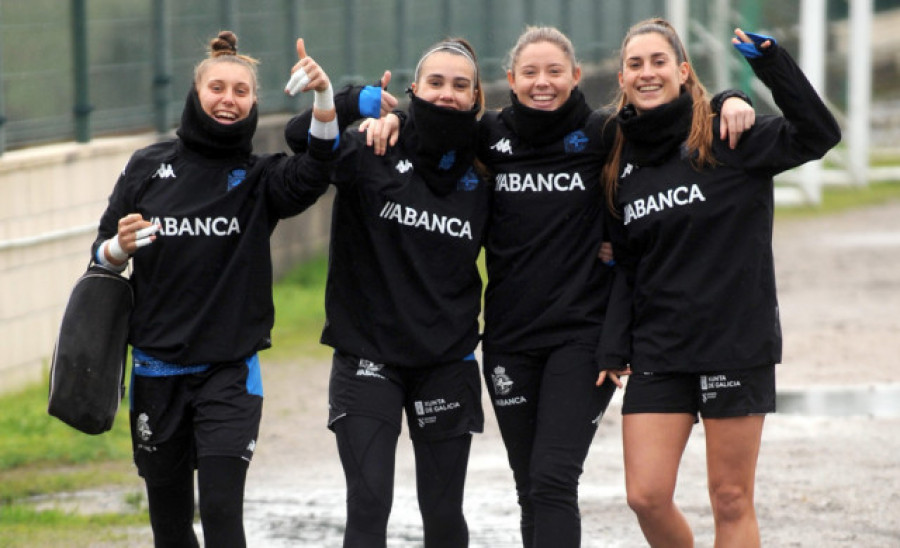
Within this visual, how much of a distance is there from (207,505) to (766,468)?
389 centimetres

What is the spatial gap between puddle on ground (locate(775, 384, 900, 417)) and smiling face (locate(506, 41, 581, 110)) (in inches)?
182

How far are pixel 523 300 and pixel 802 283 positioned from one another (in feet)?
34.3

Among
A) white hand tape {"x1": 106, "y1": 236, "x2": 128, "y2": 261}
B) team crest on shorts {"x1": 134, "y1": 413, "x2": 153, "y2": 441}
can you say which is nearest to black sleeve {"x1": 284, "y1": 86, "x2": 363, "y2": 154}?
white hand tape {"x1": 106, "y1": 236, "x2": 128, "y2": 261}

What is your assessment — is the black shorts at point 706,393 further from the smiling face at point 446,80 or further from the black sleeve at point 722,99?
the smiling face at point 446,80

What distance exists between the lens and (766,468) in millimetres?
8508

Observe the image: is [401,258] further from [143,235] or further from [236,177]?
[143,235]

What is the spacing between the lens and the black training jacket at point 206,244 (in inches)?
222

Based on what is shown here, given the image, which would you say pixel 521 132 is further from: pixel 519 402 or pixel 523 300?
pixel 519 402

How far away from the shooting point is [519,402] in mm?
5867

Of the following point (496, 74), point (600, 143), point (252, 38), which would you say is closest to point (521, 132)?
point (600, 143)

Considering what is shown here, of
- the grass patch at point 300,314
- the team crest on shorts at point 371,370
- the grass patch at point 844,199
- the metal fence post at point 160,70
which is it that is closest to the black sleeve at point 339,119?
the team crest on shorts at point 371,370

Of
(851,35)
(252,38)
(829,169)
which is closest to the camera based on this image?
(252,38)

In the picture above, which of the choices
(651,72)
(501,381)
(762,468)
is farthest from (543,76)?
(762,468)

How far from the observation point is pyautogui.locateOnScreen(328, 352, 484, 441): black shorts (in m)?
5.73
